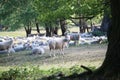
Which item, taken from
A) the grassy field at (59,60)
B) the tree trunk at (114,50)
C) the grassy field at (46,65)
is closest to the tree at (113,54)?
the tree trunk at (114,50)

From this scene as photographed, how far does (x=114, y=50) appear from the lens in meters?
8.40

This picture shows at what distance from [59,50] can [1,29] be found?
54.4 m

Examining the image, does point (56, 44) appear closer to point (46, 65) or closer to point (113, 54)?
point (46, 65)

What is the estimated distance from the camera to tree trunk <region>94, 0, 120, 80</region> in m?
8.24

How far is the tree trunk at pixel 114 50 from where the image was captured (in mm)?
8242

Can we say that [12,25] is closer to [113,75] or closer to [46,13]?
[46,13]

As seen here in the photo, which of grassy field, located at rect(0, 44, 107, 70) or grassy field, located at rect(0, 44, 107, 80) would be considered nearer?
grassy field, located at rect(0, 44, 107, 80)

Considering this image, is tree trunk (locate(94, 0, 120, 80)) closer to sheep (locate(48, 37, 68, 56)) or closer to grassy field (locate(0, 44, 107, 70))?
grassy field (locate(0, 44, 107, 70))

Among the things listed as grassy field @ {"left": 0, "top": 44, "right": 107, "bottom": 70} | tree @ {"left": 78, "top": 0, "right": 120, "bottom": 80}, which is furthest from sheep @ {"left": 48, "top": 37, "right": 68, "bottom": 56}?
tree @ {"left": 78, "top": 0, "right": 120, "bottom": 80}

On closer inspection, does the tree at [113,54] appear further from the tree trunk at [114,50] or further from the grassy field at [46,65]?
the grassy field at [46,65]

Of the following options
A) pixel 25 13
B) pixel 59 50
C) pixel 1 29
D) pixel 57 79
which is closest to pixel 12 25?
pixel 25 13

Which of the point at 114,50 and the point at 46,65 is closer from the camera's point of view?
the point at 114,50

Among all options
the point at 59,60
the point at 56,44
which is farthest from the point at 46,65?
the point at 56,44

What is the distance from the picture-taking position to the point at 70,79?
921 cm
